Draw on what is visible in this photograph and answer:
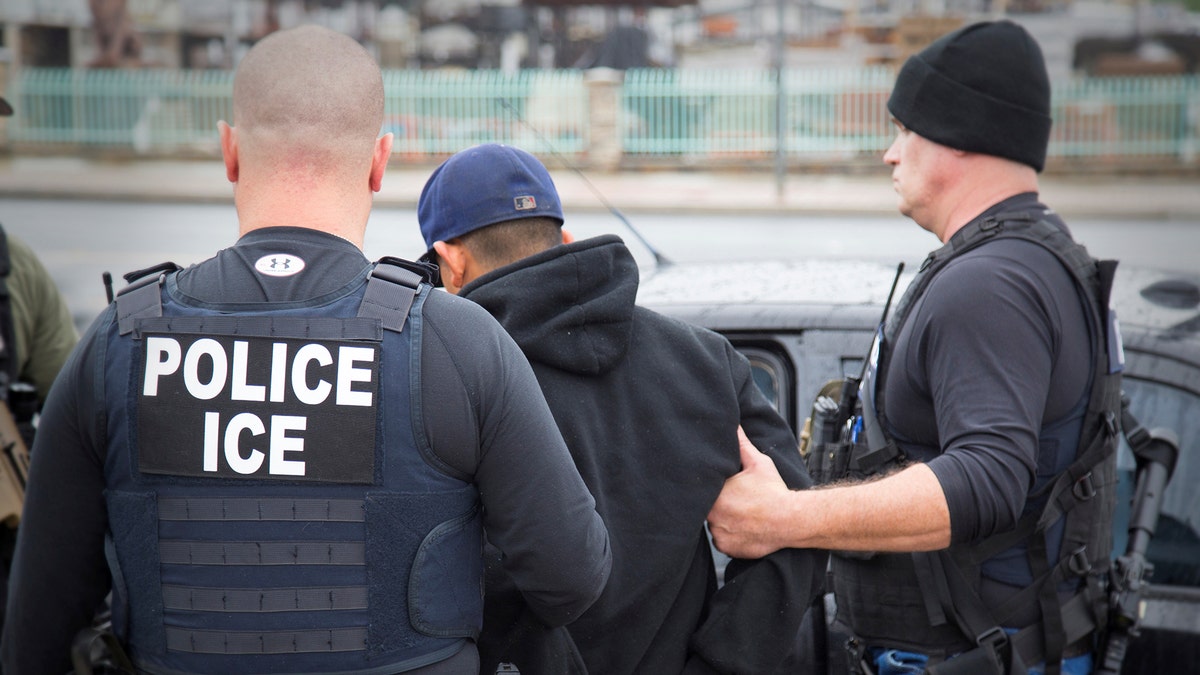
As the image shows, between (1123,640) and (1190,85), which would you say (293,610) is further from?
(1190,85)

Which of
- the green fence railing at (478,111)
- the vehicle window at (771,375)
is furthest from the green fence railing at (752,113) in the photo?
the vehicle window at (771,375)

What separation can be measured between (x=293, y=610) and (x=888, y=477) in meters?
1.10

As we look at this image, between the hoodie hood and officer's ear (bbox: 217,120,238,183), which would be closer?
officer's ear (bbox: 217,120,238,183)

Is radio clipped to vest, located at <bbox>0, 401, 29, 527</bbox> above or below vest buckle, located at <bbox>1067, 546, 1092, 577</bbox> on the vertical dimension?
below

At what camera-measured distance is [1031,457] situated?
1.98 metres

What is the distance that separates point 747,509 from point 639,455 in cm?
22

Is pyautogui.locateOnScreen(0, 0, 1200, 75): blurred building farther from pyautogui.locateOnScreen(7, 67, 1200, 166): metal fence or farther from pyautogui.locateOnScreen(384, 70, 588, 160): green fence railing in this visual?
pyautogui.locateOnScreen(384, 70, 588, 160): green fence railing

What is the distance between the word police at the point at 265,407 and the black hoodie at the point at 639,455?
45 centimetres

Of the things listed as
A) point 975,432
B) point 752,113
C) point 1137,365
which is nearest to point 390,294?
point 975,432

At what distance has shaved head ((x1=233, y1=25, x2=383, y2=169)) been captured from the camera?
1.60 m

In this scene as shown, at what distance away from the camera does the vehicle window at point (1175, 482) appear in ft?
8.95

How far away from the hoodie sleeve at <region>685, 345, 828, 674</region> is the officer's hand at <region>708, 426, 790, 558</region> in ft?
0.17

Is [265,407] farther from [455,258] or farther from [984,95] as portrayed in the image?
[984,95]

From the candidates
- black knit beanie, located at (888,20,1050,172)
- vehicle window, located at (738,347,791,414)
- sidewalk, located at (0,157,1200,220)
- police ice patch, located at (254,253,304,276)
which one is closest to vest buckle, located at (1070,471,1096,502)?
black knit beanie, located at (888,20,1050,172)
